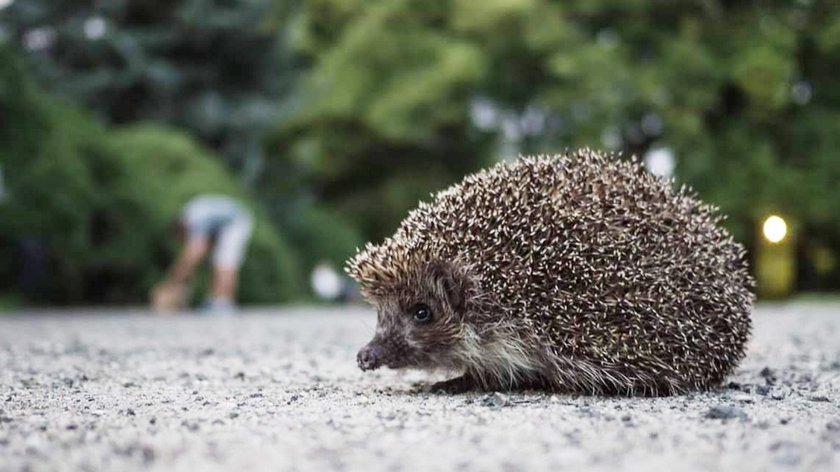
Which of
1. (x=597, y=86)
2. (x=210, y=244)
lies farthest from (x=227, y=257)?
(x=597, y=86)

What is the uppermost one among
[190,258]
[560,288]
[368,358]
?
[190,258]

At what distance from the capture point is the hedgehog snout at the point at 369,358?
18.4ft

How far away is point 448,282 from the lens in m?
5.68

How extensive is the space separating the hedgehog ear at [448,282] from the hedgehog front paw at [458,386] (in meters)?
0.58

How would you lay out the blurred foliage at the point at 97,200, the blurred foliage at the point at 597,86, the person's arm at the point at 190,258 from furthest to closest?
the blurred foliage at the point at 597,86, the person's arm at the point at 190,258, the blurred foliage at the point at 97,200

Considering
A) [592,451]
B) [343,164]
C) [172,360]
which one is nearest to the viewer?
[592,451]

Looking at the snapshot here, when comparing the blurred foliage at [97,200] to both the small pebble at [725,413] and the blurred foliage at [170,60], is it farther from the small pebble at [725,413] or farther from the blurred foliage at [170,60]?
the small pebble at [725,413]

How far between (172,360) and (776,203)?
56.4 ft

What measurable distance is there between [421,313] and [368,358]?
1.30 ft

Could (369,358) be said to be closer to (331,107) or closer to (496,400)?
(496,400)

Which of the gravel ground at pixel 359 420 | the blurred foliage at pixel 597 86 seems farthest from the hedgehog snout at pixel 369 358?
the blurred foliage at pixel 597 86

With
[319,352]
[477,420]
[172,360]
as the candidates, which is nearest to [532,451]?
[477,420]

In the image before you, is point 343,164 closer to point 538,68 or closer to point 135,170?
point 538,68

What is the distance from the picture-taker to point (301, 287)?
74.9 feet
